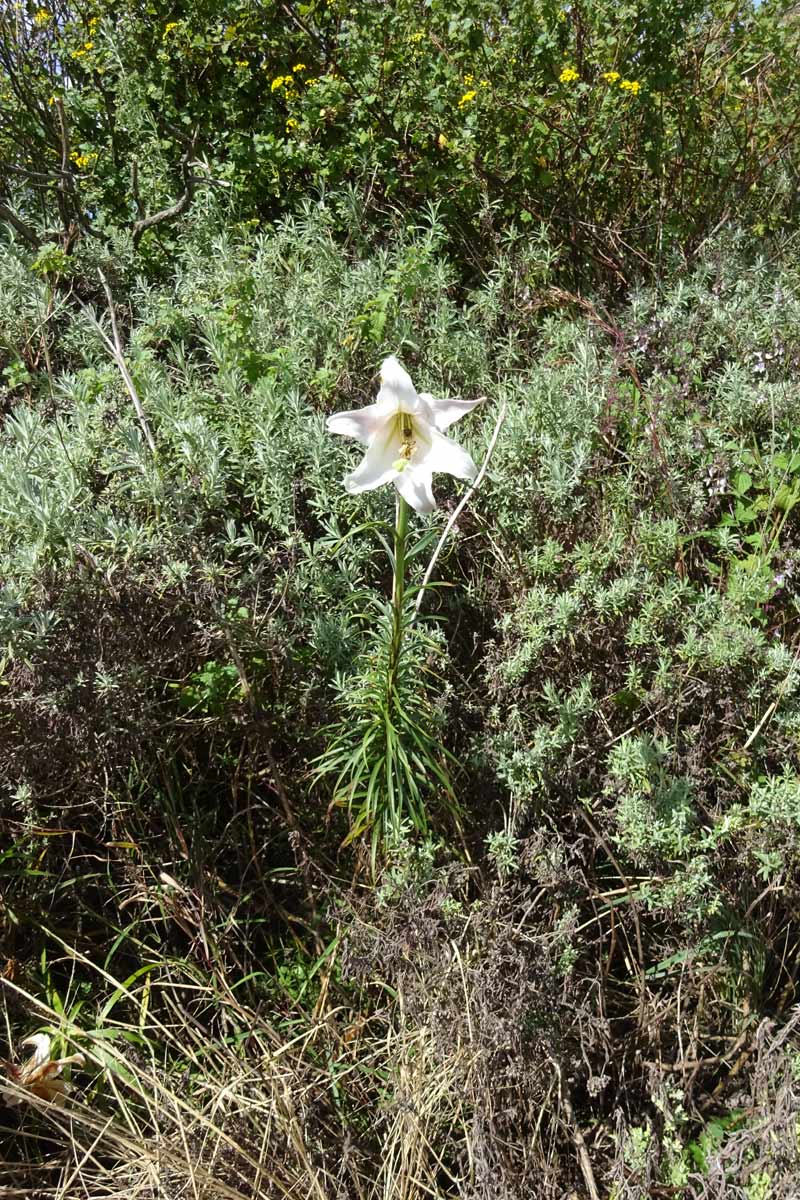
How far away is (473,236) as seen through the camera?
4.09 metres

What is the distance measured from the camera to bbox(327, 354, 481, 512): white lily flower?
6.36 ft

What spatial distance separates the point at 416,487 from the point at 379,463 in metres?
0.10

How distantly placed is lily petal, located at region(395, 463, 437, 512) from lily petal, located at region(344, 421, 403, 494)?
0.02 metres

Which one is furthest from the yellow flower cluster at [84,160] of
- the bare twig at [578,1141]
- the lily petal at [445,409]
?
the bare twig at [578,1141]

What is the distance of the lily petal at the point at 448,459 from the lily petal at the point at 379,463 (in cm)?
6

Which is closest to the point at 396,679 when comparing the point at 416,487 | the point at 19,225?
the point at 416,487

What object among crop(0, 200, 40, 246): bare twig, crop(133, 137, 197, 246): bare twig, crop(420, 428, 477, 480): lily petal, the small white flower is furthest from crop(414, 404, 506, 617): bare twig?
crop(0, 200, 40, 246): bare twig

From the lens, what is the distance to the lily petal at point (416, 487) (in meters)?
1.94

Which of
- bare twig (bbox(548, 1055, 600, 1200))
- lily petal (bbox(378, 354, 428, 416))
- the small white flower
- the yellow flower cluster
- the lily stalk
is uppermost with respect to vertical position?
the yellow flower cluster

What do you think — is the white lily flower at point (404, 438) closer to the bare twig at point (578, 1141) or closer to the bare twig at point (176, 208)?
the bare twig at point (578, 1141)

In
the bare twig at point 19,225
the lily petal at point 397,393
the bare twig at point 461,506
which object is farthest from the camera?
the bare twig at point 19,225

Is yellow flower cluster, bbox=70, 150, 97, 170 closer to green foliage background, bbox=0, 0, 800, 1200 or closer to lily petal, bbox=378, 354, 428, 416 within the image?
green foliage background, bbox=0, 0, 800, 1200

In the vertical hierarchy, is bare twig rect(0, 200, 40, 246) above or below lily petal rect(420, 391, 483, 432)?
above

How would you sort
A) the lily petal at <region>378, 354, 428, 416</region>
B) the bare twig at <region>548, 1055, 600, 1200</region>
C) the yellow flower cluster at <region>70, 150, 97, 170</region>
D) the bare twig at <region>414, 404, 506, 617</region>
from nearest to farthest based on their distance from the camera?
the lily petal at <region>378, 354, 428, 416</region>
the bare twig at <region>414, 404, 506, 617</region>
the bare twig at <region>548, 1055, 600, 1200</region>
the yellow flower cluster at <region>70, 150, 97, 170</region>
